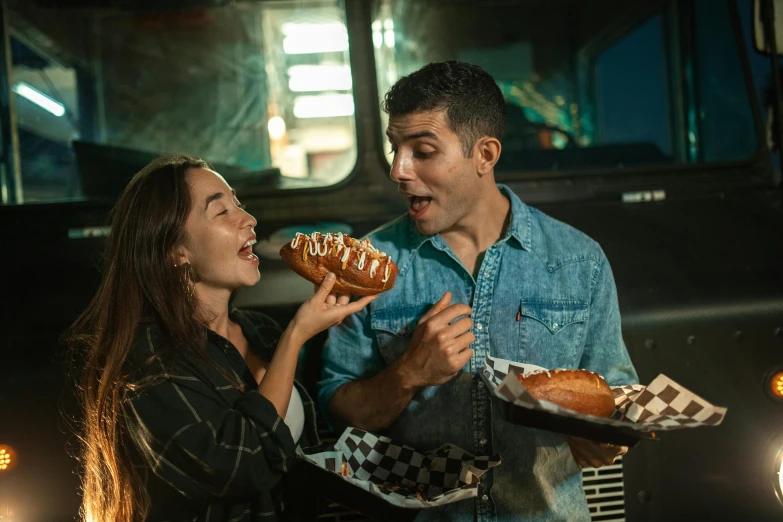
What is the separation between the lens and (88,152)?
10.1ft

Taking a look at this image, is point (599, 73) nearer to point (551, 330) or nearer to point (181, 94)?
point (551, 330)

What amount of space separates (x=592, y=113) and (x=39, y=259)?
8.07ft

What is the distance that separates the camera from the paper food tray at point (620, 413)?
5.94ft

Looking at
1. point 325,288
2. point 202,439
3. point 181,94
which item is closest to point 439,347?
point 325,288

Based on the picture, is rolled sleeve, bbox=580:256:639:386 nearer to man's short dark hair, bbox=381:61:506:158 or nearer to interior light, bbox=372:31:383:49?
man's short dark hair, bbox=381:61:506:158

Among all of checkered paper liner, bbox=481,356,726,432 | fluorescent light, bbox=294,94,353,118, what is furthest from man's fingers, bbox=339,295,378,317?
fluorescent light, bbox=294,94,353,118

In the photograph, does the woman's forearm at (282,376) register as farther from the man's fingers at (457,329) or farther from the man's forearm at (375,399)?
the man's fingers at (457,329)

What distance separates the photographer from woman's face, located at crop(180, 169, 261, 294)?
2.33 metres

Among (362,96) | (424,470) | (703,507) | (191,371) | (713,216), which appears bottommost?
(703,507)

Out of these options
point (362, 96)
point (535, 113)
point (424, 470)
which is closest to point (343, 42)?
point (362, 96)

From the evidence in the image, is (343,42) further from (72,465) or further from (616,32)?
(72,465)

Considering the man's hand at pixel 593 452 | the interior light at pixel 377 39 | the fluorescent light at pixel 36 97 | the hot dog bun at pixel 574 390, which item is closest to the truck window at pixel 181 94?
the fluorescent light at pixel 36 97

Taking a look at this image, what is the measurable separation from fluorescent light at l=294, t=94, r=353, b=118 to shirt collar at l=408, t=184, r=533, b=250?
779 millimetres

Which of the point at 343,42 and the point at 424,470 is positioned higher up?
the point at 343,42
